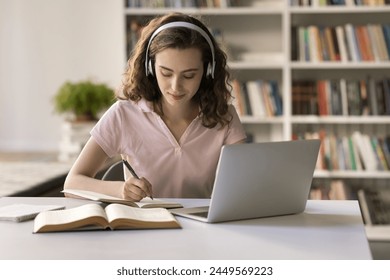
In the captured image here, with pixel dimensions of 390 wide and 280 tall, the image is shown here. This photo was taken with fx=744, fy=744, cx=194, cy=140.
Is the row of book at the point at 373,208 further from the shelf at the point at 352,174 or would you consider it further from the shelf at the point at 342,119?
the shelf at the point at 342,119

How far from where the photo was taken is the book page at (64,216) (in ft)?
4.62

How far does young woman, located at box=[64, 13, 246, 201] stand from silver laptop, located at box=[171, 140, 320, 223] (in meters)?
0.48

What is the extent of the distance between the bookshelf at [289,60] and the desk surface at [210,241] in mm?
2821

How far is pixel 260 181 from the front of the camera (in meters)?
1.54

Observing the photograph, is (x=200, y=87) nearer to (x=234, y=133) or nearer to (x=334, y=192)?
(x=234, y=133)

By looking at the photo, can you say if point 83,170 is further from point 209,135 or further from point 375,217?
point 375,217

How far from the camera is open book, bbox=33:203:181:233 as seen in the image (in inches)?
55.6

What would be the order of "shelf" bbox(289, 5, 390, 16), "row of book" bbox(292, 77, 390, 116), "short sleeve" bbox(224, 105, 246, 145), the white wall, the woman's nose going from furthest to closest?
1. the white wall
2. "row of book" bbox(292, 77, 390, 116)
3. "shelf" bbox(289, 5, 390, 16)
4. "short sleeve" bbox(224, 105, 246, 145)
5. the woman's nose

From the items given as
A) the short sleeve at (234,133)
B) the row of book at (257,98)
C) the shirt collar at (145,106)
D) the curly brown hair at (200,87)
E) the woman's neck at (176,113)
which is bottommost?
the row of book at (257,98)

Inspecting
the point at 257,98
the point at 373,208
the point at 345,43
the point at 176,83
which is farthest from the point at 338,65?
the point at 176,83

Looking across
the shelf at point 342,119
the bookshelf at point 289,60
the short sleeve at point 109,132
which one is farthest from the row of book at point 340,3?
the short sleeve at point 109,132

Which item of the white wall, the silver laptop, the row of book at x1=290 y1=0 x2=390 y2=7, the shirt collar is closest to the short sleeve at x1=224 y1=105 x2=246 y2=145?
the shirt collar

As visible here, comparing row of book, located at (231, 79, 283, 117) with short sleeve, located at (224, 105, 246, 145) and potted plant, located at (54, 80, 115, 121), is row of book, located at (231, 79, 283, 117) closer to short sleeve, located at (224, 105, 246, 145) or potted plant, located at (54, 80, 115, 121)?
potted plant, located at (54, 80, 115, 121)
